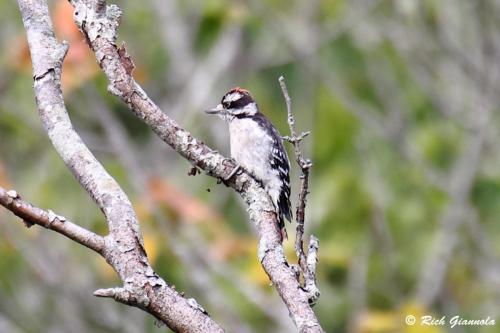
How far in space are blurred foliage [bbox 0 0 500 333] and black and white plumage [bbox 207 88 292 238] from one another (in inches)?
69.0

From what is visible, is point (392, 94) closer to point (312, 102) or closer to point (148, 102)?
point (312, 102)

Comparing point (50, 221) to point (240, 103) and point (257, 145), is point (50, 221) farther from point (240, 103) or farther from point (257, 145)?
point (240, 103)

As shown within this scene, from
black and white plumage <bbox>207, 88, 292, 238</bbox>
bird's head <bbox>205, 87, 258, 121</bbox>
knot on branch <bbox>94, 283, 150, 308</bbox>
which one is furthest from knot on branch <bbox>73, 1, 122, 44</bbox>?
bird's head <bbox>205, 87, 258, 121</bbox>

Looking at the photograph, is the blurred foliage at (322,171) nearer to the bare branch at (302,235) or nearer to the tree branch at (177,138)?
the tree branch at (177,138)

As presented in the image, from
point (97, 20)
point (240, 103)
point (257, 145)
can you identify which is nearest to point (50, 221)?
point (97, 20)

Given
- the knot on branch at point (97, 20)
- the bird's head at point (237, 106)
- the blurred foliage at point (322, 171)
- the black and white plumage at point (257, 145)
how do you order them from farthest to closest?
1. the blurred foliage at point (322, 171)
2. the bird's head at point (237, 106)
3. the black and white plumage at point (257, 145)
4. the knot on branch at point (97, 20)

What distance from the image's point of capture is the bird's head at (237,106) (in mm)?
6285

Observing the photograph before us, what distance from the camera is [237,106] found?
6332mm

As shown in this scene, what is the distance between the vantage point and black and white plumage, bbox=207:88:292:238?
5.84 m

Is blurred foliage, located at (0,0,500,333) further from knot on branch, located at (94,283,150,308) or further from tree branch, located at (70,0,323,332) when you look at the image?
knot on branch, located at (94,283,150,308)

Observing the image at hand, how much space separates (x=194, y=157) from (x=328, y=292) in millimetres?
5837

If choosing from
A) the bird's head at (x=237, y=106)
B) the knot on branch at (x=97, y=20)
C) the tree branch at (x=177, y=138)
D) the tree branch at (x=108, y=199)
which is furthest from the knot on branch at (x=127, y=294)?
the bird's head at (x=237, y=106)

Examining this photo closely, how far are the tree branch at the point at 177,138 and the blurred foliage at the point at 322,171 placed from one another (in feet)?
11.8

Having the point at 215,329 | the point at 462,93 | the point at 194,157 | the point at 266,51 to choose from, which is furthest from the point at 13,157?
the point at 215,329
